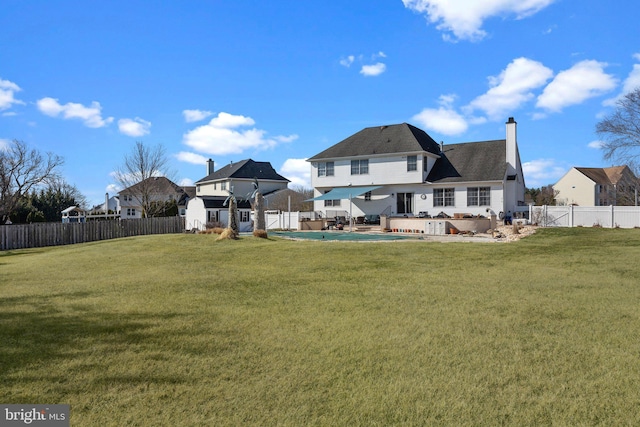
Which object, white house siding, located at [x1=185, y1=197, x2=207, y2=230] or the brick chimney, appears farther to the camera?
white house siding, located at [x1=185, y1=197, x2=207, y2=230]

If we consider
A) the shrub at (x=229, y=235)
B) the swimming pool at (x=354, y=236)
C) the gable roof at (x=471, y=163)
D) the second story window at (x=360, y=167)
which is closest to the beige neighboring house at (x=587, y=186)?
the gable roof at (x=471, y=163)

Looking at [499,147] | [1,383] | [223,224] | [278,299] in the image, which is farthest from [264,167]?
[1,383]

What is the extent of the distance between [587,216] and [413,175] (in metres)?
12.3

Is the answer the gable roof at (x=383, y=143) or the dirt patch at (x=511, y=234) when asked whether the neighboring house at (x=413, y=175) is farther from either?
the dirt patch at (x=511, y=234)

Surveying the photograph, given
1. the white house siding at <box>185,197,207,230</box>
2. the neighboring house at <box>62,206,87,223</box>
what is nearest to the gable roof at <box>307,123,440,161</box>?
the white house siding at <box>185,197,207,230</box>

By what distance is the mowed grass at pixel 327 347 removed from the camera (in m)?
4.12

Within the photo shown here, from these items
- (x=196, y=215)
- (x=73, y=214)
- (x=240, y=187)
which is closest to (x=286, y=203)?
(x=240, y=187)

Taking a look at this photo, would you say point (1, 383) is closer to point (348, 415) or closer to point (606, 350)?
point (348, 415)

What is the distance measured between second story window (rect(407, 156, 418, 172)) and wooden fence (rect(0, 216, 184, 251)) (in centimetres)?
2176

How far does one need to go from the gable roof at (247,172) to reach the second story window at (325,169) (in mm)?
19459

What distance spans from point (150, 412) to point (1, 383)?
6.37 ft

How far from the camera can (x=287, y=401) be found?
422cm

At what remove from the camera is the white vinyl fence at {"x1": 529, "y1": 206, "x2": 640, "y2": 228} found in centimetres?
2652

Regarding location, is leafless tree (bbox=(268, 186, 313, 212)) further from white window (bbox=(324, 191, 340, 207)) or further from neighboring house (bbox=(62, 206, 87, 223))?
neighboring house (bbox=(62, 206, 87, 223))
